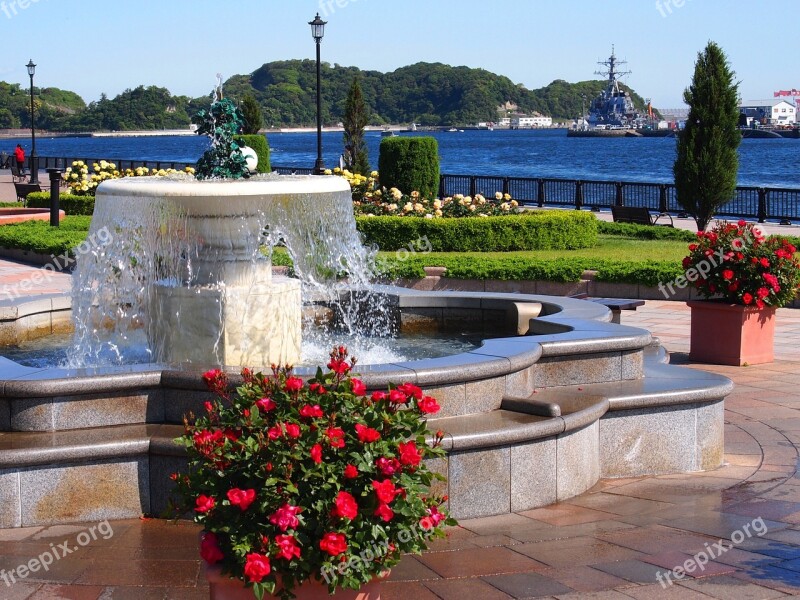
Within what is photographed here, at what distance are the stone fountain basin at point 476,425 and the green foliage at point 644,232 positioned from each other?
13.3m

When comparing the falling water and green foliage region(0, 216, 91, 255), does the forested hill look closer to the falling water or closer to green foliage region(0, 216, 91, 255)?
green foliage region(0, 216, 91, 255)

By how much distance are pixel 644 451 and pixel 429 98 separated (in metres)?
160

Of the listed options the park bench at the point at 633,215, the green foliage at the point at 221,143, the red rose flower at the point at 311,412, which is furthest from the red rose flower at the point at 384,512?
the park bench at the point at 633,215

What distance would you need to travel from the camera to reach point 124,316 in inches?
396

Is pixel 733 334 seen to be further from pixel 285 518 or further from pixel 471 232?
pixel 471 232

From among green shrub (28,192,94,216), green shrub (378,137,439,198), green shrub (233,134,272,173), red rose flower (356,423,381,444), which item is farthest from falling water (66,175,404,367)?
green shrub (233,134,272,173)

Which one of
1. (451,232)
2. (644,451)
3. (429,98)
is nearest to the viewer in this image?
(644,451)

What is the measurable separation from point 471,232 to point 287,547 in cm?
1527

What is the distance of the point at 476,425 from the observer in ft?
21.0

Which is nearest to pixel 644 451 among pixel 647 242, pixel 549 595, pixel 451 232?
pixel 549 595

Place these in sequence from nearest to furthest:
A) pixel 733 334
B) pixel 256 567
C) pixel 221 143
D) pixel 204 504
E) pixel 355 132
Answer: pixel 256 567 → pixel 204 504 → pixel 221 143 → pixel 733 334 → pixel 355 132

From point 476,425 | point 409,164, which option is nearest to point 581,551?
point 476,425

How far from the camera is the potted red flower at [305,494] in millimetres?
3801

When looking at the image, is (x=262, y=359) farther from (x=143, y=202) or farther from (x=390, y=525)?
(x=390, y=525)
